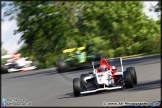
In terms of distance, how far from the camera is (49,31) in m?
47.8

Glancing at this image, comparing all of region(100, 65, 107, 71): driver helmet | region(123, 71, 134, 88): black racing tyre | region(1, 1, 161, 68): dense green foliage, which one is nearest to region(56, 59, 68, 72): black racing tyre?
region(100, 65, 107, 71): driver helmet

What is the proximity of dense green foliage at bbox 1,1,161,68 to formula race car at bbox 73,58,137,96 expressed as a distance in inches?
1082

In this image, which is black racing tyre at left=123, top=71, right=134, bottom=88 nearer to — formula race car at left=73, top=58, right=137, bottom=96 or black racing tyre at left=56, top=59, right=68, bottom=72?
formula race car at left=73, top=58, right=137, bottom=96

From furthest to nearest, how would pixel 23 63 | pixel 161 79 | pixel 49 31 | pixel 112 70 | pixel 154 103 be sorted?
1. pixel 49 31
2. pixel 23 63
3. pixel 161 79
4. pixel 112 70
5. pixel 154 103

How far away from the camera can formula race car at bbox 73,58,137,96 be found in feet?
44.6

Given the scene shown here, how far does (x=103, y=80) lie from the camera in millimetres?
13656

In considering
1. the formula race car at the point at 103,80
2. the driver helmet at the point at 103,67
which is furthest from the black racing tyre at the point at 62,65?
the driver helmet at the point at 103,67

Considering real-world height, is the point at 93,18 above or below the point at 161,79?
above

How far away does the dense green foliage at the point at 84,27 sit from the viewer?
1750 inches

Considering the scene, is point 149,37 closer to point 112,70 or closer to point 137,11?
point 137,11

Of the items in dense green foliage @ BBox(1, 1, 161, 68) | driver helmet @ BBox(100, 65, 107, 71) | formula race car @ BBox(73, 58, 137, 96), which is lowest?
formula race car @ BBox(73, 58, 137, 96)

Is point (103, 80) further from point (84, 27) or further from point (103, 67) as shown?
point (84, 27)

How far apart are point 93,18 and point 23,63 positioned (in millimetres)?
17332

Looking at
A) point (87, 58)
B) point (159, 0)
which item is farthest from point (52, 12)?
point (87, 58)
